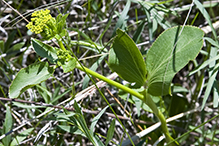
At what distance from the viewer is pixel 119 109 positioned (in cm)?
169

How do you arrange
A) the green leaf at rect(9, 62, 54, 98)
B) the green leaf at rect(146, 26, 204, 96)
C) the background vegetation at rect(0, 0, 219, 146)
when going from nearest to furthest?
the green leaf at rect(9, 62, 54, 98), the green leaf at rect(146, 26, 204, 96), the background vegetation at rect(0, 0, 219, 146)

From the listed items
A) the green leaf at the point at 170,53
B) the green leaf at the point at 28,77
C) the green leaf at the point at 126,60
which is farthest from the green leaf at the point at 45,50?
the green leaf at the point at 170,53

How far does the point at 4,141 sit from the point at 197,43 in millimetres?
1209

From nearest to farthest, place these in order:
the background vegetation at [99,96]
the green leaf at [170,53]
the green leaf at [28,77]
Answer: the green leaf at [28,77] < the green leaf at [170,53] < the background vegetation at [99,96]

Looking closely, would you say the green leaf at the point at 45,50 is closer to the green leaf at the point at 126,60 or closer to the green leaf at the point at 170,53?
the green leaf at the point at 126,60

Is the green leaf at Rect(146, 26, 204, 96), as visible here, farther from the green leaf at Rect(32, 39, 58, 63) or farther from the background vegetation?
the green leaf at Rect(32, 39, 58, 63)

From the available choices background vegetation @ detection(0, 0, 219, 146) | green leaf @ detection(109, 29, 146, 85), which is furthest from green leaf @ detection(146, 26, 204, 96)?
background vegetation @ detection(0, 0, 219, 146)

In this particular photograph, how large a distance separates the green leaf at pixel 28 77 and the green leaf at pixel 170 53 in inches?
19.5

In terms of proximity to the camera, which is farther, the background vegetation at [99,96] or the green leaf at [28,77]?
the background vegetation at [99,96]

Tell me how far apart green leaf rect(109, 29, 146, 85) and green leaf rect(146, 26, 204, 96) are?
0.27ft

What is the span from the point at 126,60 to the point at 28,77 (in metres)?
0.45

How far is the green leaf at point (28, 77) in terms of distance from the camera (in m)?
1.00

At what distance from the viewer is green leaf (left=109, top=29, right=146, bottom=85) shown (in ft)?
3.43

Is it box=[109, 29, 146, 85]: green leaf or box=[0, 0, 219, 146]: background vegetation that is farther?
box=[0, 0, 219, 146]: background vegetation
